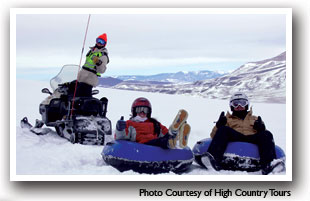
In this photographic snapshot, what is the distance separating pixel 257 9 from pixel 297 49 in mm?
809

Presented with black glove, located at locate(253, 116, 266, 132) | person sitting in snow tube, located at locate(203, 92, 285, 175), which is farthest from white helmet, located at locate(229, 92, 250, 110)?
black glove, located at locate(253, 116, 266, 132)

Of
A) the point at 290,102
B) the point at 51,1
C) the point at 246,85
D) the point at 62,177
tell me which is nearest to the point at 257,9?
the point at 290,102

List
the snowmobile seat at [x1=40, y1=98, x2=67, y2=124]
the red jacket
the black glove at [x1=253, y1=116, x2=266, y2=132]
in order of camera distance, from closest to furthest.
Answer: the red jacket
the black glove at [x1=253, y1=116, x2=266, y2=132]
the snowmobile seat at [x1=40, y1=98, x2=67, y2=124]

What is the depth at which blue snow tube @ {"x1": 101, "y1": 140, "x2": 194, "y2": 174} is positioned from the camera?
6145 millimetres

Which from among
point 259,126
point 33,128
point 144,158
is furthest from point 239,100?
point 33,128

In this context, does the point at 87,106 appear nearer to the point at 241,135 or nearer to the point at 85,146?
the point at 85,146

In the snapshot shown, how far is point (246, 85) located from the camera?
10984 millimetres

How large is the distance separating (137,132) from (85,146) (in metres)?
1.53

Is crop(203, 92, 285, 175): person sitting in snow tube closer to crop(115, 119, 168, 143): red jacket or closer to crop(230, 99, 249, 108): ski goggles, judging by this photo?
crop(230, 99, 249, 108): ski goggles

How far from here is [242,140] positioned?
6539mm

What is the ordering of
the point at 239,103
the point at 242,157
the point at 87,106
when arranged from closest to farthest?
the point at 242,157
the point at 239,103
the point at 87,106

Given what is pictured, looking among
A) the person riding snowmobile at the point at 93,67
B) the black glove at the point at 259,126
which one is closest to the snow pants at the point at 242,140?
the black glove at the point at 259,126

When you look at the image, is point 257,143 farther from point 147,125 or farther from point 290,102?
point 147,125

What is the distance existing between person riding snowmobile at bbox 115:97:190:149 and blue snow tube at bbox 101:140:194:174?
12 cm
